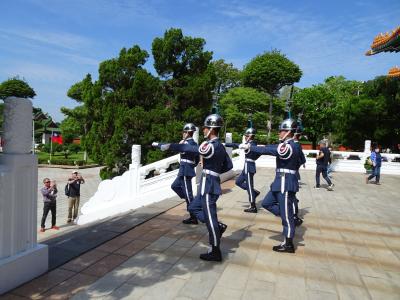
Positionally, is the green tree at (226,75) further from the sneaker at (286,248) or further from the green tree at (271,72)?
the sneaker at (286,248)

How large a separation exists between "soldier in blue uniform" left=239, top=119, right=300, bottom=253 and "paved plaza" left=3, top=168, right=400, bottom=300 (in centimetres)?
36

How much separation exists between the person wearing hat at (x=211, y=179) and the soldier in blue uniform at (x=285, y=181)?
0.56m

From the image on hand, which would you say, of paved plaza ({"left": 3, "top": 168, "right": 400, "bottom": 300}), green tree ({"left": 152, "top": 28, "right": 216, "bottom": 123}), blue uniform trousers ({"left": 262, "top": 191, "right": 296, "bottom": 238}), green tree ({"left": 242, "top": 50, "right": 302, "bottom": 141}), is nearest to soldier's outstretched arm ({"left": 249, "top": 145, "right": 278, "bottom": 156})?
blue uniform trousers ({"left": 262, "top": 191, "right": 296, "bottom": 238})

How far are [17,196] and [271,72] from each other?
1259 inches

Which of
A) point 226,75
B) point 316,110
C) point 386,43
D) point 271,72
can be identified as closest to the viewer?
point 386,43

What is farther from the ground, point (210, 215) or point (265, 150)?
point (265, 150)

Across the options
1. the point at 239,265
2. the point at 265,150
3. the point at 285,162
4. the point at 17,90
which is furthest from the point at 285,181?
the point at 17,90

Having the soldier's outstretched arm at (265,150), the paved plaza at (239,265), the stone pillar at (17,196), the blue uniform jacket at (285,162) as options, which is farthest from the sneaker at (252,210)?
the stone pillar at (17,196)

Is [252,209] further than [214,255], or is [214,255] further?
[252,209]

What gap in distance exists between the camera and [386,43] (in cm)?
1534

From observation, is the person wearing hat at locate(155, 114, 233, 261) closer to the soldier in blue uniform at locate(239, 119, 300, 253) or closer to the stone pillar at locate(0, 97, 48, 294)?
the soldier in blue uniform at locate(239, 119, 300, 253)

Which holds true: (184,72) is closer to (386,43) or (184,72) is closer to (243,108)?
(386,43)

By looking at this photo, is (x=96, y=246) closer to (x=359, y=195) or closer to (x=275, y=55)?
(x=359, y=195)

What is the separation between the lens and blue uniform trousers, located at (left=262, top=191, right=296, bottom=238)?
4.99 meters
